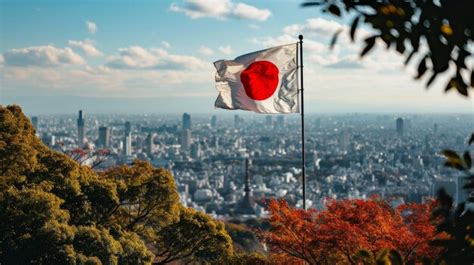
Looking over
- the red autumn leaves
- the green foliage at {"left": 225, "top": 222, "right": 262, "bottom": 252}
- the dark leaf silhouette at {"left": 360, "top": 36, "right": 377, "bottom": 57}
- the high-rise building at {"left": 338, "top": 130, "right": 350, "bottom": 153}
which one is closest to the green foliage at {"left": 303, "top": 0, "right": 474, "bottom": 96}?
the dark leaf silhouette at {"left": 360, "top": 36, "right": 377, "bottom": 57}

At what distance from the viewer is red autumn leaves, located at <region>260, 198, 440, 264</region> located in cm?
697

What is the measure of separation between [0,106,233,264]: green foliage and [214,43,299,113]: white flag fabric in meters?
3.13

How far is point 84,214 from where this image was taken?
411 inches

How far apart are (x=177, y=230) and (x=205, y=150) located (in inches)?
4546

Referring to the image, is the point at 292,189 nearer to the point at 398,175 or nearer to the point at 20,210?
the point at 398,175

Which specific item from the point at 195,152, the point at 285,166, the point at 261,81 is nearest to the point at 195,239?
the point at 261,81

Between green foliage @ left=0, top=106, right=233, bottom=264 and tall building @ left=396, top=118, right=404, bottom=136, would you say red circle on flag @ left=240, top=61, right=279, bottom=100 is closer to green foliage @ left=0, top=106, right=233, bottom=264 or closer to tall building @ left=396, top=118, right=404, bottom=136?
green foliage @ left=0, top=106, right=233, bottom=264

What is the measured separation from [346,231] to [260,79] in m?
2.02

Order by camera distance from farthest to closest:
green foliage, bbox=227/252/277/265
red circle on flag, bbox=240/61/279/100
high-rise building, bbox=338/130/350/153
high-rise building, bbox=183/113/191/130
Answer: high-rise building, bbox=183/113/191/130, high-rise building, bbox=338/130/350/153, green foliage, bbox=227/252/277/265, red circle on flag, bbox=240/61/279/100

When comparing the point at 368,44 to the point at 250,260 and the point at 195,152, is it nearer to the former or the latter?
the point at 250,260

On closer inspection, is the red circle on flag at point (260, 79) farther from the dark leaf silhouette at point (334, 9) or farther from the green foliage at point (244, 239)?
the green foliage at point (244, 239)

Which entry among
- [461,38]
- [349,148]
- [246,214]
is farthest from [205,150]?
[461,38]

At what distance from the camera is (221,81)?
25.3ft

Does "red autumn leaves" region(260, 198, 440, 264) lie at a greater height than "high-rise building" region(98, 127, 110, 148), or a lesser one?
greater
